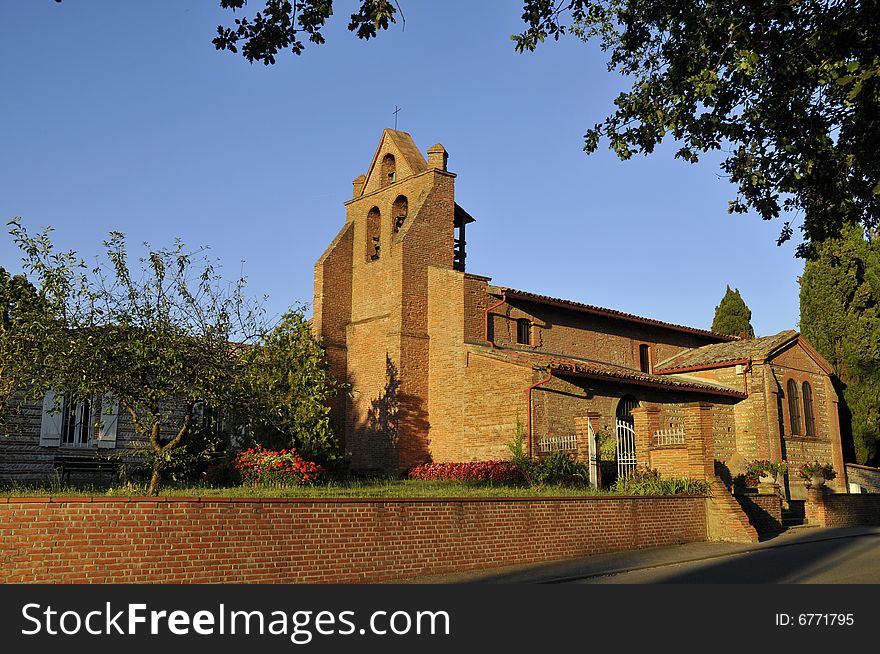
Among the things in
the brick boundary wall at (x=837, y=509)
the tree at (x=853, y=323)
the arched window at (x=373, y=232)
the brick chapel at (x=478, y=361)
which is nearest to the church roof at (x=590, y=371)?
the brick chapel at (x=478, y=361)

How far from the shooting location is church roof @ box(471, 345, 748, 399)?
2284cm

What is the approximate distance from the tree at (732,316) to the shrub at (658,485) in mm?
26553

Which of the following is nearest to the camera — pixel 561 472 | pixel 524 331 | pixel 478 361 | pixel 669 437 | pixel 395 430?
pixel 669 437

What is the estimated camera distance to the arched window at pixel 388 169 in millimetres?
30031

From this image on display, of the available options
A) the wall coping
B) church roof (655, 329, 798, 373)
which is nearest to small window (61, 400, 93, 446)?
the wall coping

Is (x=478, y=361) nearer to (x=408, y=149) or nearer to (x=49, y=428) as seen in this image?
(x=408, y=149)

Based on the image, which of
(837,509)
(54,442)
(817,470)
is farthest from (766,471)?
(54,442)

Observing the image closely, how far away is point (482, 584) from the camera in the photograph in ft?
37.9

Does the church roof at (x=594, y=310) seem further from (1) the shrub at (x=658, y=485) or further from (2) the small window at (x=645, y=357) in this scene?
(1) the shrub at (x=658, y=485)

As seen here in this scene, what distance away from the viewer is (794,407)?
2984 centimetres

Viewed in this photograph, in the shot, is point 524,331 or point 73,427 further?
point 524,331

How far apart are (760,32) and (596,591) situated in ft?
26.9

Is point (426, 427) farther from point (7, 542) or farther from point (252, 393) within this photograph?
point (7, 542)

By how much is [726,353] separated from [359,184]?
52.8 ft
